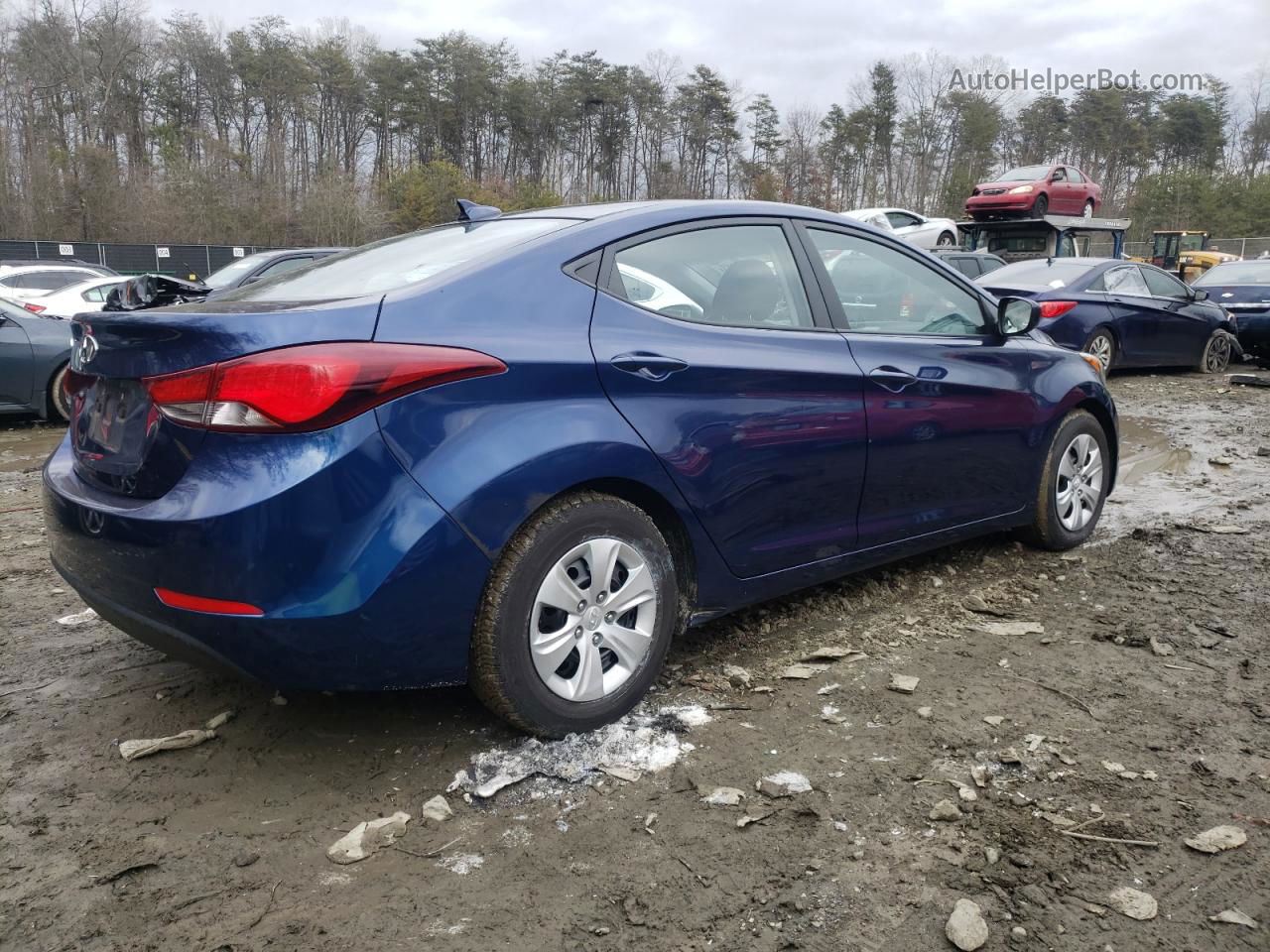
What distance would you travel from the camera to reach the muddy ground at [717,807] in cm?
213

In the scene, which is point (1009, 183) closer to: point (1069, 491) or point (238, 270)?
point (238, 270)

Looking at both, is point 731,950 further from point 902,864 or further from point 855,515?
point 855,515

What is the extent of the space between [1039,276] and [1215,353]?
371 centimetres

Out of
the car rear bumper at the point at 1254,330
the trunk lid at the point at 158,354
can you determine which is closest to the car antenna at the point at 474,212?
the trunk lid at the point at 158,354

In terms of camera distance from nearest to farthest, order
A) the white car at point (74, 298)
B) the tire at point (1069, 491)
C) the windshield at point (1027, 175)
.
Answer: the tire at point (1069, 491) < the white car at point (74, 298) < the windshield at point (1027, 175)

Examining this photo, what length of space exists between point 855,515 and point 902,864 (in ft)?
4.92

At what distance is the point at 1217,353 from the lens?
13344mm

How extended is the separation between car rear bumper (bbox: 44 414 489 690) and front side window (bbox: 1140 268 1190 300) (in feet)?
39.7

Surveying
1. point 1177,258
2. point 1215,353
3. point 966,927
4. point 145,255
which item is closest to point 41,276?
point 966,927

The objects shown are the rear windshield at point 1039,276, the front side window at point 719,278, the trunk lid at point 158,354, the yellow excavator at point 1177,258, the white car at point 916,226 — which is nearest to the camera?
the trunk lid at point 158,354

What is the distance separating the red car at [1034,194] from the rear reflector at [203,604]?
22.9 metres

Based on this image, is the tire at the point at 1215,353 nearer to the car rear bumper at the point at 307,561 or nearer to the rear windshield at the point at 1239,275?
the rear windshield at the point at 1239,275

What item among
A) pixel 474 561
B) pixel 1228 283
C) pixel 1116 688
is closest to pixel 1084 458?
pixel 1116 688

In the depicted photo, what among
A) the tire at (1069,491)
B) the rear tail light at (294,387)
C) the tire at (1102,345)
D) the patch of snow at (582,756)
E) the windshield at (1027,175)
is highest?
the windshield at (1027,175)
